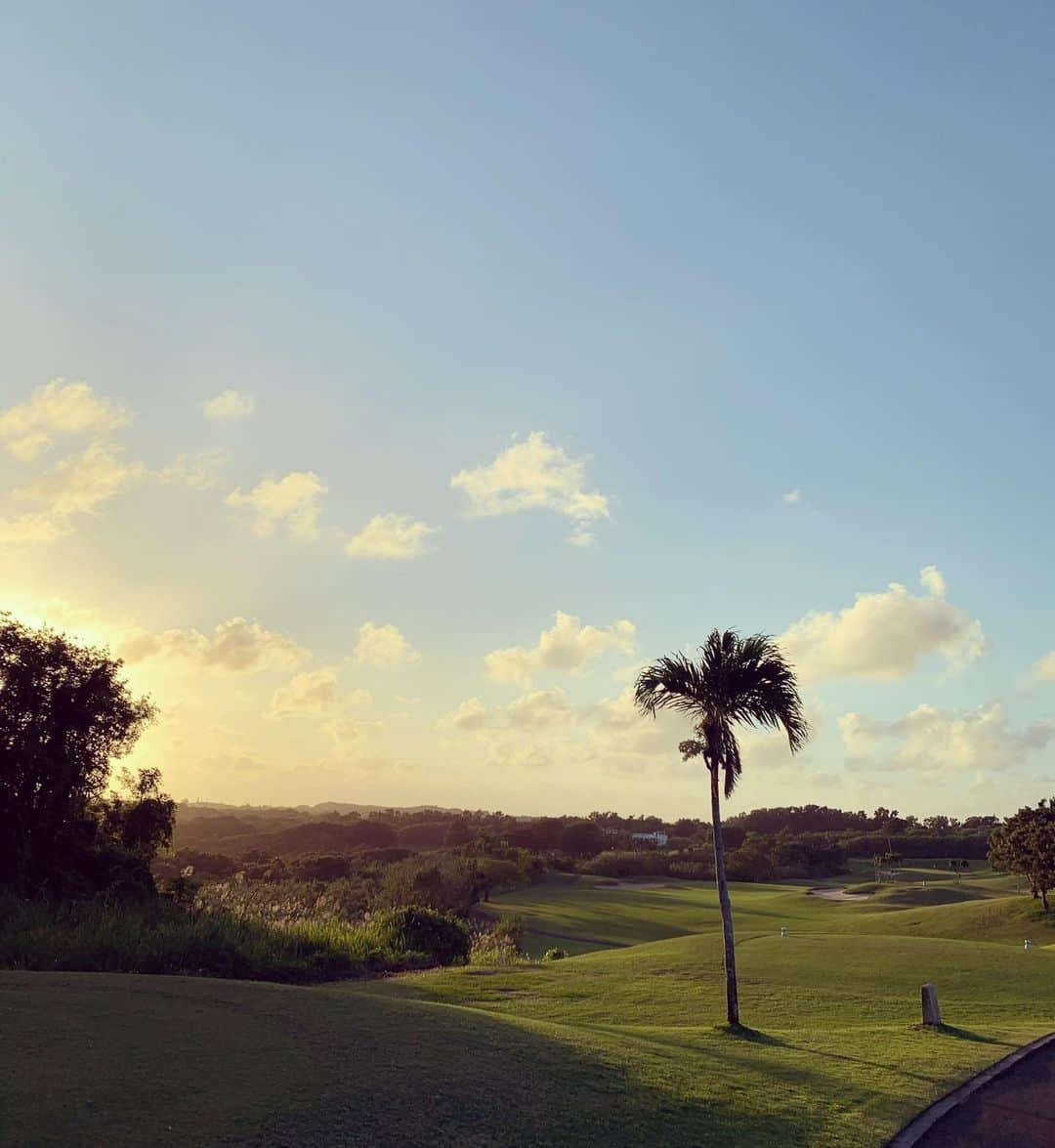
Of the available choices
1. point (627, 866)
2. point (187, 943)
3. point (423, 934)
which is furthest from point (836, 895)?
point (187, 943)

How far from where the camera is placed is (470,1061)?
1362 centimetres

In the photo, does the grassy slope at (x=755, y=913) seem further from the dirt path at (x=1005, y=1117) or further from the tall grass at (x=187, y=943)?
the dirt path at (x=1005, y=1117)

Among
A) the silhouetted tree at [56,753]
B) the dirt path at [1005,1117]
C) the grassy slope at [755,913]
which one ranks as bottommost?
the grassy slope at [755,913]

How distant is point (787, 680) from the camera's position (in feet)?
74.3

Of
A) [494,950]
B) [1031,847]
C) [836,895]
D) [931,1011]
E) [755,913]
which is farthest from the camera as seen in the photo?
[836,895]

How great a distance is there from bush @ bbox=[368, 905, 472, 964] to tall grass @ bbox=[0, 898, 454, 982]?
0.95m

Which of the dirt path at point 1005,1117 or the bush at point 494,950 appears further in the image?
the bush at point 494,950

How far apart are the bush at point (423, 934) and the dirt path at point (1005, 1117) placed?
75.6 ft

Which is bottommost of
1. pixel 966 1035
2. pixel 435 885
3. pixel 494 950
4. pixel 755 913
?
pixel 755 913

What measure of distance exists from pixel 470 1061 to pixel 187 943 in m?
14.7

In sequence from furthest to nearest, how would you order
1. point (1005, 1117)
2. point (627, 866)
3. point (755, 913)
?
point (627, 866), point (755, 913), point (1005, 1117)

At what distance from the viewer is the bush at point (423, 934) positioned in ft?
118

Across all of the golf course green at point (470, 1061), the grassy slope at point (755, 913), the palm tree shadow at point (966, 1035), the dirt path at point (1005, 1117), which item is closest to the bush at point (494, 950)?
the golf course green at point (470, 1061)

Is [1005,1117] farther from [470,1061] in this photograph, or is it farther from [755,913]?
[755,913]
